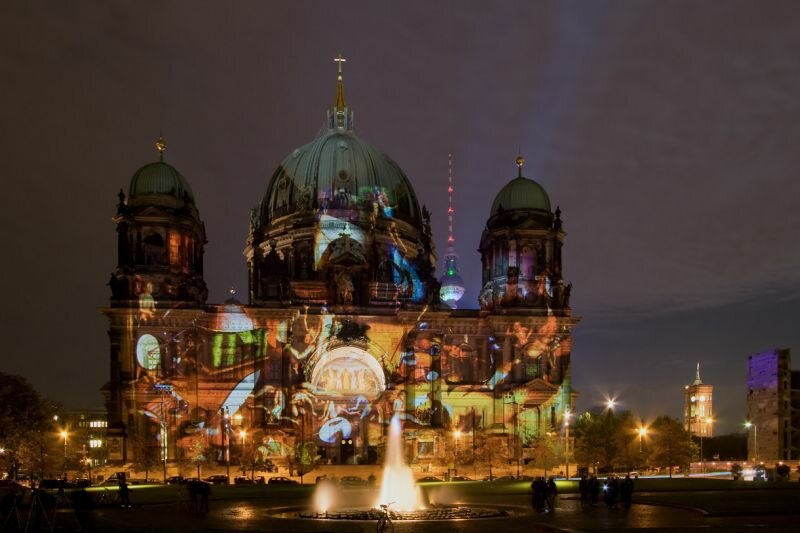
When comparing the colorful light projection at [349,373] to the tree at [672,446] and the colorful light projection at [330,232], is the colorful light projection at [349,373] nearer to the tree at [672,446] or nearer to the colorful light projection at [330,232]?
the colorful light projection at [330,232]

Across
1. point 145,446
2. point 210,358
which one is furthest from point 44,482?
point 210,358

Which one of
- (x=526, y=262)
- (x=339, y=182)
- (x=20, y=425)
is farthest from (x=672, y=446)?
(x=20, y=425)

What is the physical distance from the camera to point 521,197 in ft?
295

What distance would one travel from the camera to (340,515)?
111 feet

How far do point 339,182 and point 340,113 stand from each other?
12953 mm

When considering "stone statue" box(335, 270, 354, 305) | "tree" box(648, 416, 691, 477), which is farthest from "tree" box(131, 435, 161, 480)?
"tree" box(648, 416, 691, 477)

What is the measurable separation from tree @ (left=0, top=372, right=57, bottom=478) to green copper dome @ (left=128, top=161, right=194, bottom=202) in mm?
20705

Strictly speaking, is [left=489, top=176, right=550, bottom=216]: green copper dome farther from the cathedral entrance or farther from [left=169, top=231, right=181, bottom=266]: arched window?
[left=169, top=231, right=181, bottom=266]: arched window

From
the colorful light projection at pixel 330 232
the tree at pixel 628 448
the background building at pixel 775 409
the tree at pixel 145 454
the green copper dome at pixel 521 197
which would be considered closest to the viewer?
the tree at pixel 145 454

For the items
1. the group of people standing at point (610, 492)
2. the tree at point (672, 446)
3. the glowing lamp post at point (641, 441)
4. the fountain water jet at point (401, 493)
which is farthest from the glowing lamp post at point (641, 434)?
the group of people standing at point (610, 492)

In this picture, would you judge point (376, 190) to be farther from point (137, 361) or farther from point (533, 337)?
point (137, 361)

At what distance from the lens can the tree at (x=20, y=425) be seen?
221 ft

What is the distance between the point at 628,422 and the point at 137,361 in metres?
45.7

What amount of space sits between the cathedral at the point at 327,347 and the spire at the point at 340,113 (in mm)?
21378
